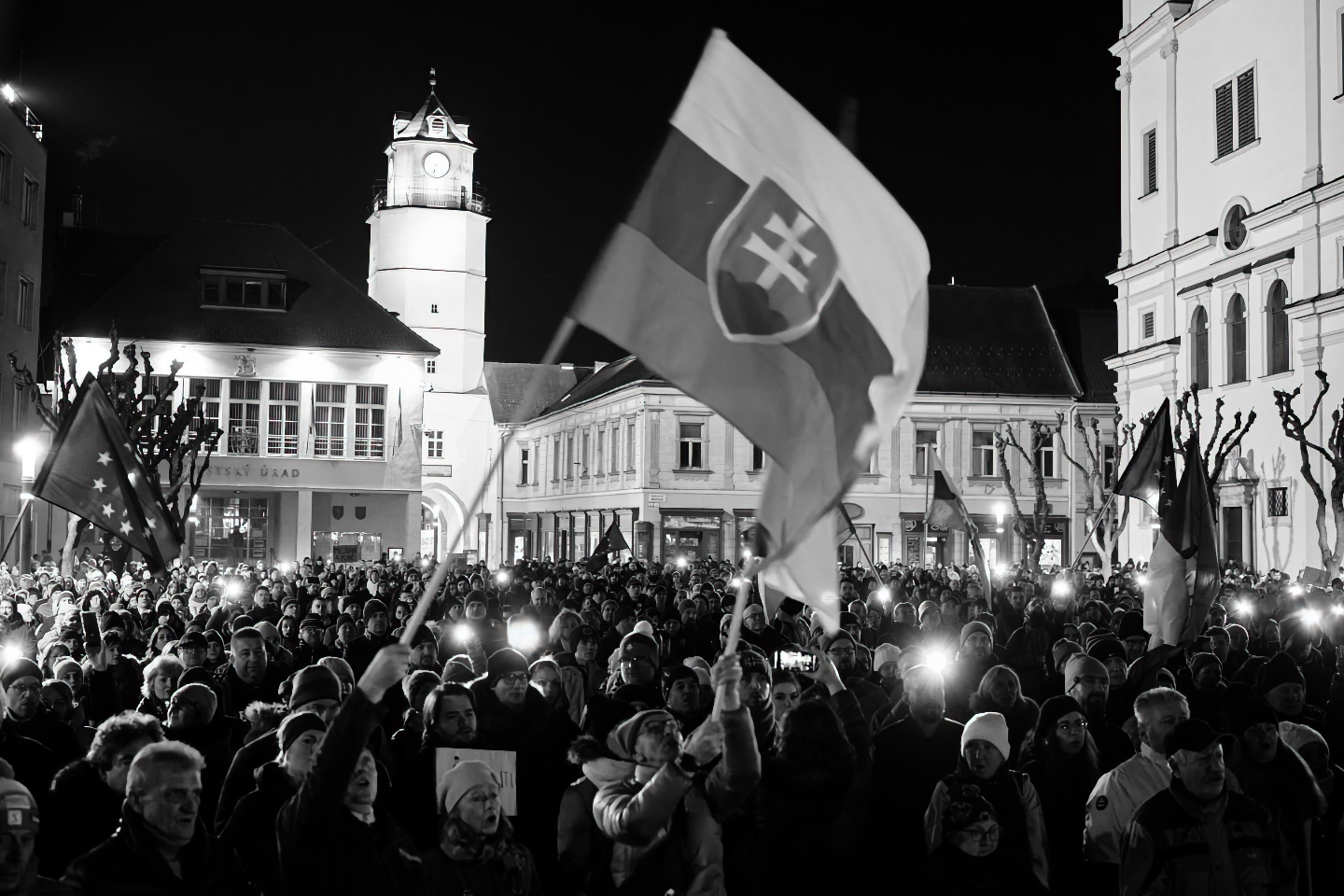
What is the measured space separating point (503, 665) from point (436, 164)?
6605cm

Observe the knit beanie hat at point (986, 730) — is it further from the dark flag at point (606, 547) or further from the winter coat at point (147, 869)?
the dark flag at point (606, 547)

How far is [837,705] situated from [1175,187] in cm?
3998

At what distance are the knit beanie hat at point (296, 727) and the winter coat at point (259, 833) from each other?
0.60 feet

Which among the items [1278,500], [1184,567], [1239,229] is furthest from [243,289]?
[1184,567]

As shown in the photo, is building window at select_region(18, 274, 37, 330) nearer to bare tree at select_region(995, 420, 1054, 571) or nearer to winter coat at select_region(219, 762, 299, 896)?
bare tree at select_region(995, 420, 1054, 571)

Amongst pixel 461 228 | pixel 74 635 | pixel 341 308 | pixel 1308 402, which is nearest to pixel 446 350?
pixel 461 228

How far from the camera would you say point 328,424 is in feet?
173

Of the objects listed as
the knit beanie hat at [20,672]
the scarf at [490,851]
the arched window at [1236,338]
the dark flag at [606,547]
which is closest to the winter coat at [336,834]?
the scarf at [490,851]

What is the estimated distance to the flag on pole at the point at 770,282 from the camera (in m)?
5.62

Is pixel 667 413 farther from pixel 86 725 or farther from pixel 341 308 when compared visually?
pixel 86 725

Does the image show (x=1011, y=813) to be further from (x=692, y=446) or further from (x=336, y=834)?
(x=692, y=446)

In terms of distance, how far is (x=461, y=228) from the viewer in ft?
231

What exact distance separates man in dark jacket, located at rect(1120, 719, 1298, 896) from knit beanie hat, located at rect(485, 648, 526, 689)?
134 inches

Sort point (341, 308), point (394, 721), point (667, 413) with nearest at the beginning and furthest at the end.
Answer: point (394, 721) → point (341, 308) → point (667, 413)
